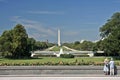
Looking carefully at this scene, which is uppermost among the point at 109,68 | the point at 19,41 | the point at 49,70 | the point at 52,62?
the point at 19,41

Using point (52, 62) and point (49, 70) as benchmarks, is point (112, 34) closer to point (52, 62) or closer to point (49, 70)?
point (52, 62)

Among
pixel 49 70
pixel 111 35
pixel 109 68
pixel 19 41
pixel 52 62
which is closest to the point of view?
pixel 109 68

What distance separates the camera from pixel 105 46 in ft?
227

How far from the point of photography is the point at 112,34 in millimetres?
69062

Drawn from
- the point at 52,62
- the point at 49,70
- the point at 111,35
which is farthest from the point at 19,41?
the point at 49,70

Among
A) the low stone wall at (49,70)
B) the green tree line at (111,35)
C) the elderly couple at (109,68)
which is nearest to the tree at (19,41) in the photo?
the green tree line at (111,35)

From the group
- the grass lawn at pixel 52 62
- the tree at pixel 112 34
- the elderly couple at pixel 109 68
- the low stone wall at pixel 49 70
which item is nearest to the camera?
the elderly couple at pixel 109 68

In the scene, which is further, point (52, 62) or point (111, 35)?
point (111, 35)

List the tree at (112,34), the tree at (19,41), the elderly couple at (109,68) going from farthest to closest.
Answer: the tree at (19,41) → the tree at (112,34) → the elderly couple at (109,68)

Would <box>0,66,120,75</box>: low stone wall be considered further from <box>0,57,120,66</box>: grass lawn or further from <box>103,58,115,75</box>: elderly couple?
<box>0,57,120,66</box>: grass lawn

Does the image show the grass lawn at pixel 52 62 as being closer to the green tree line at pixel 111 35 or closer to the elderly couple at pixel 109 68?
the elderly couple at pixel 109 68

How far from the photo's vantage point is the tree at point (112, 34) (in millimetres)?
66875

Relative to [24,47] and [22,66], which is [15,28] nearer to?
[24,47]

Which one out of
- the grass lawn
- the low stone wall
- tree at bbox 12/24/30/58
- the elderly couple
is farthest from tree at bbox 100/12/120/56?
the elderly couple
